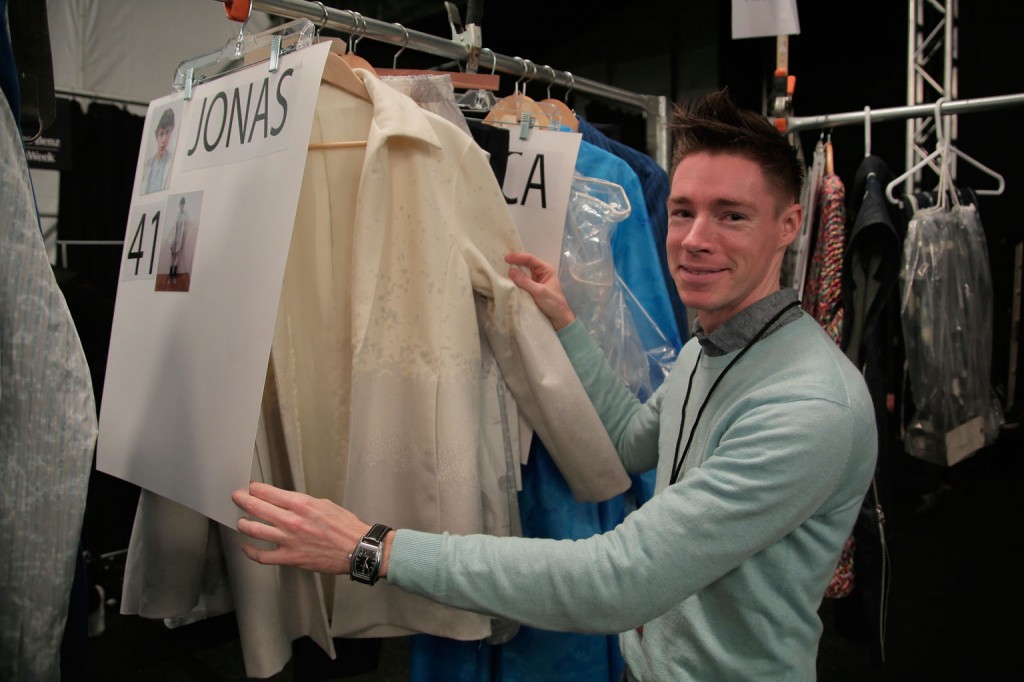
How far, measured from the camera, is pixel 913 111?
1.71 m

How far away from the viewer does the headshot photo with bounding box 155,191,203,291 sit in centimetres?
86

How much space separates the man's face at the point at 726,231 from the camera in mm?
938

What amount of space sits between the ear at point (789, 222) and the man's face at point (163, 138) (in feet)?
2.89

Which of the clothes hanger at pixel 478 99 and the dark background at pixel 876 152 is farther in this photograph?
the dark background at pixel 876 152

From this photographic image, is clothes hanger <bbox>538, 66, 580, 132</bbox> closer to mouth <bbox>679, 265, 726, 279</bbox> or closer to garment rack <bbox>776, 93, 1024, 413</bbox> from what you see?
mouth <bbox>679, 265, 726, 279</bbox>

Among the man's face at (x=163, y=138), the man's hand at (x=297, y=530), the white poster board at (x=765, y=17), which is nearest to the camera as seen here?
the man's hand at (x=297, y=530)

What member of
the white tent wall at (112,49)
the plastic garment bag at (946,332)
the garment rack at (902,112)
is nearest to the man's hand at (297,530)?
the garment rack at (902,112)

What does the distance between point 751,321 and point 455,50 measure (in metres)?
0.83

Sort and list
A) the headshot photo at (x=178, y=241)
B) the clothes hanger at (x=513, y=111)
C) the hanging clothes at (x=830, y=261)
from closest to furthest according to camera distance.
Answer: the headshot photo at (x=178, y=241)
the clothes hanger at (x=513, y=111)
the hanging clothes at (x=830, y=261)

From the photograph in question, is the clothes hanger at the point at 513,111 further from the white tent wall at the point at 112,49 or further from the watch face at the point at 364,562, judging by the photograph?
the white tent wall at the point at 112,49

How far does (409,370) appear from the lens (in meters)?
0.90

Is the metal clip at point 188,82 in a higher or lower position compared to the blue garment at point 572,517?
higher

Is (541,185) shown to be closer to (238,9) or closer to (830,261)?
(238,9)

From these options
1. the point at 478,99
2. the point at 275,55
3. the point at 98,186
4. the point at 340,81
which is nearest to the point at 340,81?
the point at 340,81
